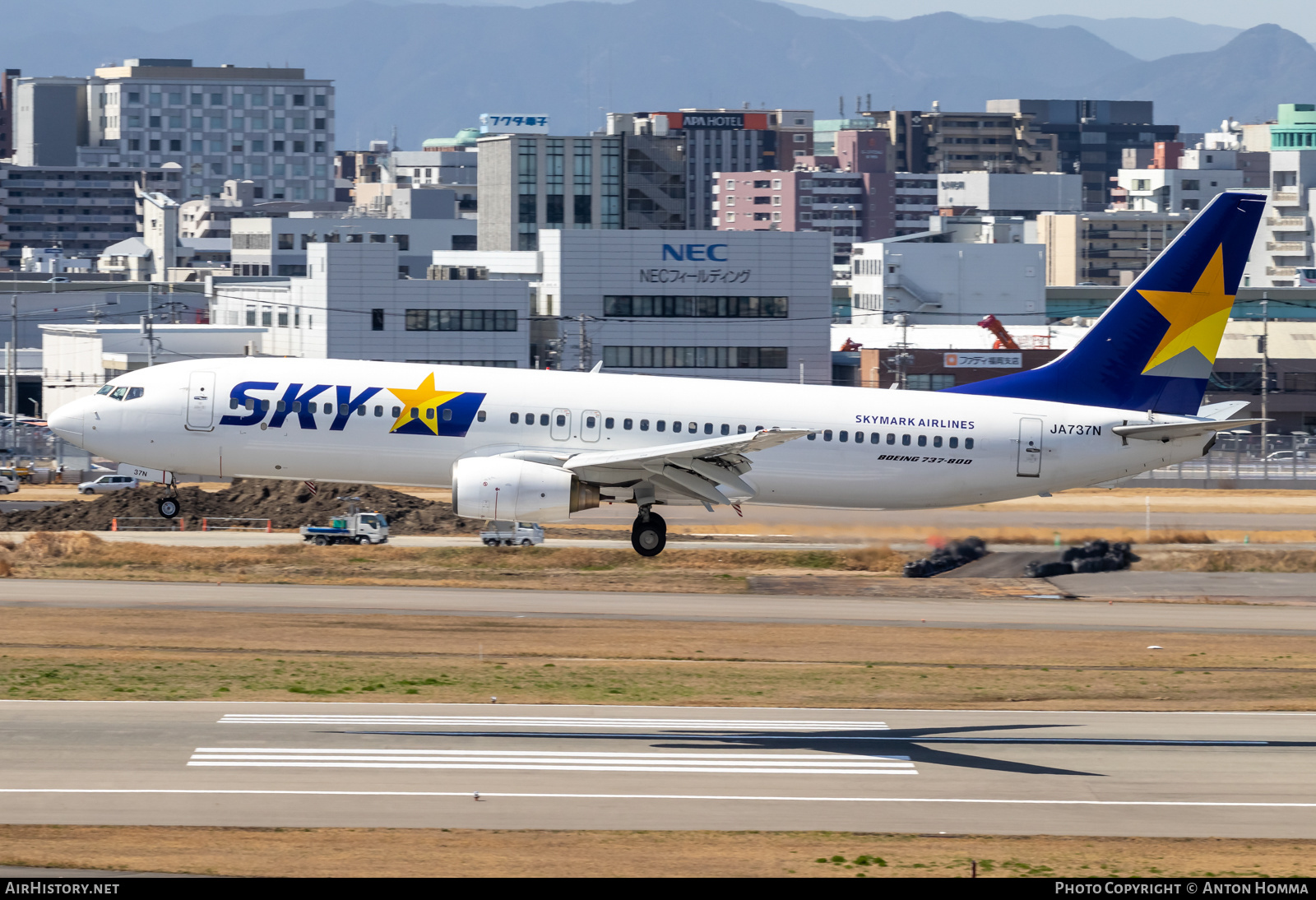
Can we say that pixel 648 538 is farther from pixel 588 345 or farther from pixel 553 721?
pixel 588 345

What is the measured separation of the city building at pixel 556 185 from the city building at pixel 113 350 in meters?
57.7

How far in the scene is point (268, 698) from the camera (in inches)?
1329

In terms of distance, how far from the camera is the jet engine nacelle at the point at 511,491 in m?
41.2

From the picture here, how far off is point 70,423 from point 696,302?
92.2 m

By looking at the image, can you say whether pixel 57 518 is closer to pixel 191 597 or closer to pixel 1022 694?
pixel 191 597

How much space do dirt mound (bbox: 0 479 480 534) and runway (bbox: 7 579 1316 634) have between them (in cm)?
1860

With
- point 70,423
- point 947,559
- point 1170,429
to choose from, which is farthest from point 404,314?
point 1170,429

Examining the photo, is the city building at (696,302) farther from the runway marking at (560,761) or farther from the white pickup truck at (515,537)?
the runway marking at (560,761)

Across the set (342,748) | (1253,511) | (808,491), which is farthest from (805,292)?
(342,748)

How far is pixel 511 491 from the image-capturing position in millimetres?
41219

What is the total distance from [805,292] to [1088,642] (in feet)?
300

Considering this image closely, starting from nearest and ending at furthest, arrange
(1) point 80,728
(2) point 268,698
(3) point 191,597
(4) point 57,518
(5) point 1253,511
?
(1) point 80,728 → (2) point 268,698 → (3) point 191,597 → (4) point 57,518 → (5) point 1253,511

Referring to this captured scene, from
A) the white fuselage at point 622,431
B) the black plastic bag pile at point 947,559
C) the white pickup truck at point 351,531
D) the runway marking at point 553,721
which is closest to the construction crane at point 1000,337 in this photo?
the black plastic bag pile at point 947,559

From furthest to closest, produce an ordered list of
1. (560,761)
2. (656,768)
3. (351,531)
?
(351,531) < (560,761) < (656,768)
